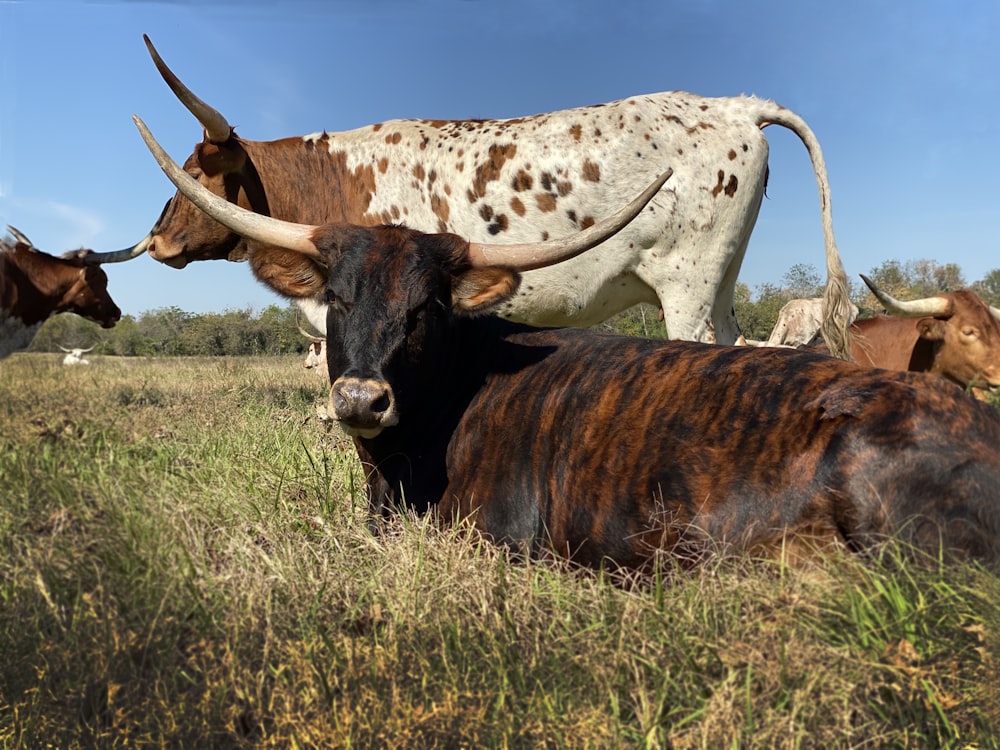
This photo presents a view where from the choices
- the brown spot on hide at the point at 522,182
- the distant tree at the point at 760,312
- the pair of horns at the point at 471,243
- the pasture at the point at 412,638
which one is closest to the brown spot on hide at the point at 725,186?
the brown spot on hide at the point at 522,182

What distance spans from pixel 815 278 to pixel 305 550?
37.1 meters

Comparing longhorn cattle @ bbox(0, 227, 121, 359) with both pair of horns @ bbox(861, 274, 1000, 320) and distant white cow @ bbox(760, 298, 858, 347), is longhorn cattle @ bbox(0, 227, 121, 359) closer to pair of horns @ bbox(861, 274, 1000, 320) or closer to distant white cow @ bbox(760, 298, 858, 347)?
pair of horns @ bbox(861, 274, 1000, 320)

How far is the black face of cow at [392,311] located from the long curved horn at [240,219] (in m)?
0.12

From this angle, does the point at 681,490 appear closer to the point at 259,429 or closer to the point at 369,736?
the point at 369,736

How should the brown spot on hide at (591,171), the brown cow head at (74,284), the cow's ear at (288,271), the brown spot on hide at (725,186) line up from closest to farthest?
the cow's ear at (288,271) → the brown spot on hide at (591,171) → the brown spot on hide at (725,186) → the brown cow head at (74,284)

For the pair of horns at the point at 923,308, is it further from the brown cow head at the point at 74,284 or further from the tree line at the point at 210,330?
the brown cow head at the point at 74,284

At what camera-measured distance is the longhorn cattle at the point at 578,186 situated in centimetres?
688

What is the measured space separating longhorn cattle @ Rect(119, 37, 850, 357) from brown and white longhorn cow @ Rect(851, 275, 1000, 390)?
112 centimetres

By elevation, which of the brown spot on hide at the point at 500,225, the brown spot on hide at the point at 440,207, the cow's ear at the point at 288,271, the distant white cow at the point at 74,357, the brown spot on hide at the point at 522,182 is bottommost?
the distant white cow at the point at 74,357

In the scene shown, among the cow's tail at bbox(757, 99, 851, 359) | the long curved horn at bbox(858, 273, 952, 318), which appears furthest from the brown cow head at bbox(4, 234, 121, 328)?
the long curved horn at bbox(858, 273, 952, 318)

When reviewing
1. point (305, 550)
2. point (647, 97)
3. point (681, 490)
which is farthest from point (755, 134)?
point (305, 550)

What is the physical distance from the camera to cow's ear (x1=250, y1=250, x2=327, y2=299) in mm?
4207

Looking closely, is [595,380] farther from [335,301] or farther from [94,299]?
[94,299]

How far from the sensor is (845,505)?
292 cm
